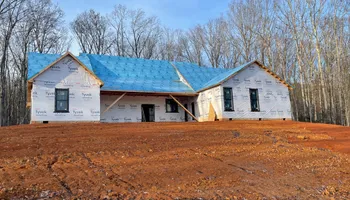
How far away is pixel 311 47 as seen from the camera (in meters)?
29.6

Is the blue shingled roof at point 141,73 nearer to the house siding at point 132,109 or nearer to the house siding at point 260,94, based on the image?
the house siding at point 260,94

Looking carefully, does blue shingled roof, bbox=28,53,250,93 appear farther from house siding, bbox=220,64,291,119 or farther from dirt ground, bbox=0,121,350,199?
dirt ground, bbox=0,121,350,199

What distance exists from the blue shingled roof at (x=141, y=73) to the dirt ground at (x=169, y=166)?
819cm

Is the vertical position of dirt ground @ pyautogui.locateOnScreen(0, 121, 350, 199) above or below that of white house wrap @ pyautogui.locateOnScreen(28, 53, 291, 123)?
below

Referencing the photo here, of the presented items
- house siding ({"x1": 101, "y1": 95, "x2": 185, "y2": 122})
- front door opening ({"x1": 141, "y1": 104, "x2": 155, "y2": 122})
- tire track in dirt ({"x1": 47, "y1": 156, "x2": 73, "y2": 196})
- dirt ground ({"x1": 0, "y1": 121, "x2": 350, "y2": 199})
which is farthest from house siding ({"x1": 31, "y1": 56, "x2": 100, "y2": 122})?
tire track in dirt ({"x1": 47, "y1": 156, "x2": 73, "y2": 196})

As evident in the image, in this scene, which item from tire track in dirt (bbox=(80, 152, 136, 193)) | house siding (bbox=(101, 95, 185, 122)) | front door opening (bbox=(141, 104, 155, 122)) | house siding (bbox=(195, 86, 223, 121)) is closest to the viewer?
tire track in dirt (bbox=(80, 152, 136, 193))

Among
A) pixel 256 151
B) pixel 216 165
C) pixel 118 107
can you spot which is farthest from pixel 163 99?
pixel 216 165

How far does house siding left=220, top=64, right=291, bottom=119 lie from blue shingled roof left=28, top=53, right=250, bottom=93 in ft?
2.88

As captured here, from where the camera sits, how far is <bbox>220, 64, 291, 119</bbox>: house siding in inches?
776

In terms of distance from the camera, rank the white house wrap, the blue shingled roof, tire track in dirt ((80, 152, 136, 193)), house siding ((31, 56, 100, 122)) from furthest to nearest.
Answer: the blue shingled roof, the white house wrap, house siding ((31, 56, 100, 122)), tire track in dirt ((80, 152, 136, 193))

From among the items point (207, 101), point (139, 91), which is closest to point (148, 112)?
point (139, 91)

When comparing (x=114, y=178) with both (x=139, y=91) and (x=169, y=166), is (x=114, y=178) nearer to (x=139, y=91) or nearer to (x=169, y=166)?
(x=169, y=166)

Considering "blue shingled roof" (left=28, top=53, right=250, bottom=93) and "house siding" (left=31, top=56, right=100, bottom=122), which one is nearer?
"house siding" (left=31, top=56, right=100, bottom=122)

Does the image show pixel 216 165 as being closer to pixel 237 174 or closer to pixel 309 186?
pixel 237 174
